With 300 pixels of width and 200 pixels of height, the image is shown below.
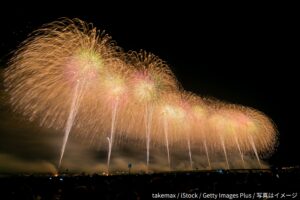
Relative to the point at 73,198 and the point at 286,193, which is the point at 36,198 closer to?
the point at 73,198

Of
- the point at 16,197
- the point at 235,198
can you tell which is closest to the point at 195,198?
the point at 235,198

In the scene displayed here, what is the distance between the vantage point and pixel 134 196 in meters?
15.5

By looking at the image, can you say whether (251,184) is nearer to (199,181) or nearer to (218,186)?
(218,186)

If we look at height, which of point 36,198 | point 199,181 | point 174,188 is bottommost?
point 36,198

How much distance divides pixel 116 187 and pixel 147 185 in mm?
2645

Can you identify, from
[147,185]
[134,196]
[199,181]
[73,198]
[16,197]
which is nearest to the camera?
[134,196]

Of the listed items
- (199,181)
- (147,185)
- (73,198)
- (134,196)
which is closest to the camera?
→ (134,196)

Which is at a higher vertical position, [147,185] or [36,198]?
[147,185]

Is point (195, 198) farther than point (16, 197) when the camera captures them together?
No

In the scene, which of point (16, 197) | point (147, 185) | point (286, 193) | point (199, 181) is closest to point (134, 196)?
point (147, 185)

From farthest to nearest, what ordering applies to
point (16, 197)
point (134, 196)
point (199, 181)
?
point (199, 181), point (16, 197), point (134, 196)

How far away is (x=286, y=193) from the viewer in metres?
22.2

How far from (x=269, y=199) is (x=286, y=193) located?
362cm

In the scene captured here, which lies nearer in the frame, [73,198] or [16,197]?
[73,198]
